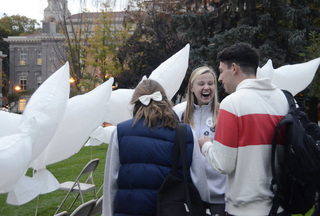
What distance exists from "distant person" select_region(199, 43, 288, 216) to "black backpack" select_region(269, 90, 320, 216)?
60mm

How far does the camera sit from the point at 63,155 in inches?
135

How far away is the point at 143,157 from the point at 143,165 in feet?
0.17

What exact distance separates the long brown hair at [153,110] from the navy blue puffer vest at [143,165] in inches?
1.9

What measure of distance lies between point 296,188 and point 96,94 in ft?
6.54

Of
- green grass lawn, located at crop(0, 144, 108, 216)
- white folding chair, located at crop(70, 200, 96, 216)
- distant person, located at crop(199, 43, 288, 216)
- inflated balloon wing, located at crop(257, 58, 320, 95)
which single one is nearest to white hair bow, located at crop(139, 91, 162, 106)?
distant person, located at crop(199, 43, 288, 216)

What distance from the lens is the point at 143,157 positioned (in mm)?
2406

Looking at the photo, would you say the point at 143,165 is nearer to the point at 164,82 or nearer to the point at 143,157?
the point at 143,157

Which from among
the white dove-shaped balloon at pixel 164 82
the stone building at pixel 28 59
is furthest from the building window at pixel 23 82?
the white dove-shaped balloon at pixel 164 82

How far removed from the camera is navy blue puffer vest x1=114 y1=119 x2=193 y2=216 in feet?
7.79

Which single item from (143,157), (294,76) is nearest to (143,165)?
(143,157)

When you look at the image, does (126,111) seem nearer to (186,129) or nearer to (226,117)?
(186,129)

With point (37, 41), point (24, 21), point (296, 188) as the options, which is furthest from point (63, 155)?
point (24, 21)

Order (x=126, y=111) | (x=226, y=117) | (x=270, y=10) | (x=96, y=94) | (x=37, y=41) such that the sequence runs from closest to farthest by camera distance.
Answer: (x=226, y=117) → (x=96, y=94) → (x=126, y=111) → (x=270, y=10) → (x=37, y=41)

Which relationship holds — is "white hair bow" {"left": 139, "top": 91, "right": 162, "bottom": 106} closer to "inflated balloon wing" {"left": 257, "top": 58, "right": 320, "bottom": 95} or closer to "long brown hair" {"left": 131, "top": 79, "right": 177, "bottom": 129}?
"long brown hair" {"left": 131, "top": 79, "right": 177, "bottom": 129}
